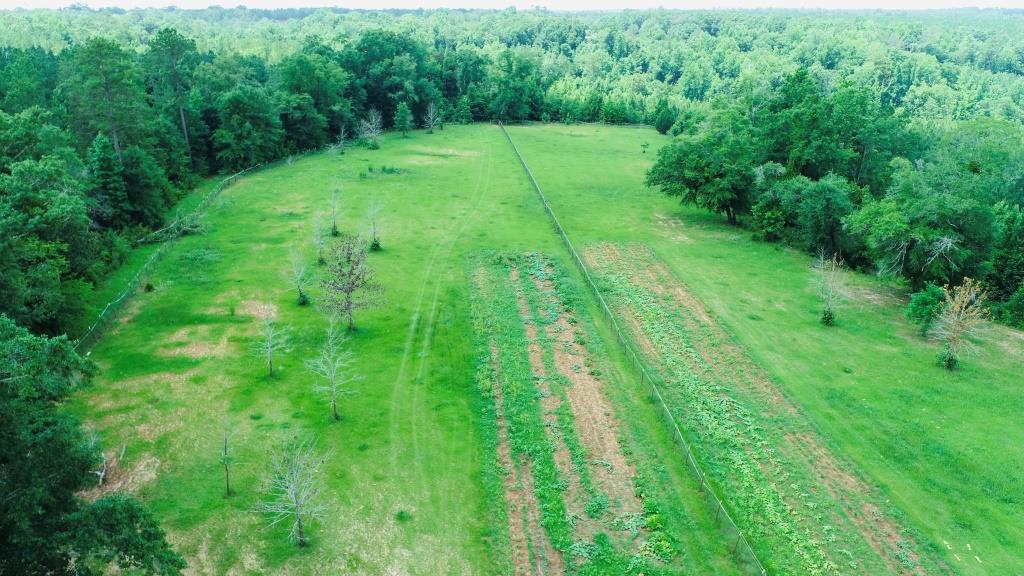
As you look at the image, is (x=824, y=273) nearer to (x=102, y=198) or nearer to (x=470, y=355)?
(x=470, y=355)

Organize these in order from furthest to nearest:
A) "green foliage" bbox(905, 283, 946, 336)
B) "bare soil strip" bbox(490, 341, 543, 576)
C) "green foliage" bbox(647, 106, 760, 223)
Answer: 1. "green foliage" bbox(647, 106, 760, 223)
2. "green foliage" bbox(905, 283, 946, 336)
3. "bare soil strip" bbox(490, 341, 543, 576)

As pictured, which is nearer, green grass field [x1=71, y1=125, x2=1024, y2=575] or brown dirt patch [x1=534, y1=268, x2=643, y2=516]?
green grass field [x1=71, y1=125, x2=1024, y2=575]

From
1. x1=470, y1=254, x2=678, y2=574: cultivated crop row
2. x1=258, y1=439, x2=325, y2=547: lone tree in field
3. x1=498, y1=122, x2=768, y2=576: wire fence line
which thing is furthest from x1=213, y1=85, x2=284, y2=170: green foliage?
x1=258, y1=439, x2=325, y2=547: lone tree in field


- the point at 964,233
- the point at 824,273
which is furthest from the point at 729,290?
the point at 964,233

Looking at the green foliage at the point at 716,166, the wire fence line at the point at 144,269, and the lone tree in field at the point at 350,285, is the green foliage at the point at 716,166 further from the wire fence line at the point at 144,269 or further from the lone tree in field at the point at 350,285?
the wire fence line at the point at 144,269

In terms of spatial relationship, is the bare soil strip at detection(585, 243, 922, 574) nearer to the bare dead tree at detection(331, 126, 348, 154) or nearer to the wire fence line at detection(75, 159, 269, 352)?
the wire fence line at detection(75, 159, 269, 352)

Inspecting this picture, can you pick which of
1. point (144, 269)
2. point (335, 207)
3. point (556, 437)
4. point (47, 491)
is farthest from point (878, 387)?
point (144, 269)
